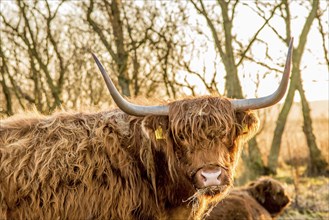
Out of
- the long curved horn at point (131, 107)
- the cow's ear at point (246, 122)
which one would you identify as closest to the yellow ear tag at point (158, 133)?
the long curved horn at point (131, 107)

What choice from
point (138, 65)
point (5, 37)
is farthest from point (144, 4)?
point (5, 37)

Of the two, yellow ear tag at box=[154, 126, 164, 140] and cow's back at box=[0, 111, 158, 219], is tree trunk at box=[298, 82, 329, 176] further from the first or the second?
cow's back at box=[0, 111, 158, 219]

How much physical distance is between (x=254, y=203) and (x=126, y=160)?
3157 mm

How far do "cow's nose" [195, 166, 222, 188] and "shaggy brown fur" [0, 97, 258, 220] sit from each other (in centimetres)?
8

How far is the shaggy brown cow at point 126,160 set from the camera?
474 cm

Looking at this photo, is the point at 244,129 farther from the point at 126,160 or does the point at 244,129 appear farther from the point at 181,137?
the point at 126,160

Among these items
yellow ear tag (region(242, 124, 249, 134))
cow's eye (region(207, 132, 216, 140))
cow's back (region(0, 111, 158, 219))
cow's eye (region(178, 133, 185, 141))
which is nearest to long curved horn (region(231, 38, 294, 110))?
yellow ear tag (region(242, 124, 249, 134))

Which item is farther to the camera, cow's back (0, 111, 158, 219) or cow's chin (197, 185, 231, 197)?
cow's back (0, 111, 158, 219)

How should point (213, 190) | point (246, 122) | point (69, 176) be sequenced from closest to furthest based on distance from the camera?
point (213, 190) < point (69, 176) < point (246, 122)

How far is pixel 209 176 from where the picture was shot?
449 centimetres

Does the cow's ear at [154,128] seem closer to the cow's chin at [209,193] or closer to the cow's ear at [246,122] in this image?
the cow's chin at [209,193]

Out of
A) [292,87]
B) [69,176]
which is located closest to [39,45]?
[292,87]

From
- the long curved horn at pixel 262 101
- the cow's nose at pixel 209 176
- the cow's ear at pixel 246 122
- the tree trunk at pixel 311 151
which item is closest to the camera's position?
the cow's nose at pixel 209 176

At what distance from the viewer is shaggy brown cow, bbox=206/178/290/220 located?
23.0 ft
